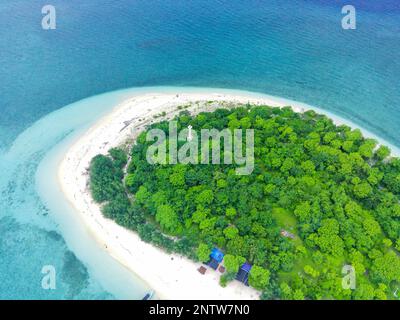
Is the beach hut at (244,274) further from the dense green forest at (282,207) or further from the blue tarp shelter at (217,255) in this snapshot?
the blue tarp shelter at (217,255)

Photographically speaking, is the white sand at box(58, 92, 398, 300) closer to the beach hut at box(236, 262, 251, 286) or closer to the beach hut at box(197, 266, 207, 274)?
the beach hut at box(197, 266, 207, 274)

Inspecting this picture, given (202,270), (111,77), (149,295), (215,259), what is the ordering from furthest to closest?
1. (111,77)
2. (215,259)
3. (202,270)
4. (149,295)

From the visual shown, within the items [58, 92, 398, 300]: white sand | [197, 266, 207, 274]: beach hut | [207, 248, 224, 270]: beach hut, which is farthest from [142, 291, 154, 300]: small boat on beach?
[207, 248, 224, 270]: beach hut

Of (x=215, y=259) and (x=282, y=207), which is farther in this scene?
(x=282, y=207)

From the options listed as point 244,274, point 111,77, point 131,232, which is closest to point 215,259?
point 244,274

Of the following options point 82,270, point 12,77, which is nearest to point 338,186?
point 82,270

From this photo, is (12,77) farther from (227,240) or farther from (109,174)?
(227,240)

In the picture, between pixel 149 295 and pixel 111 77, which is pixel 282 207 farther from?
pixel 111 77

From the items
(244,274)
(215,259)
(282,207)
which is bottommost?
(244,274)
